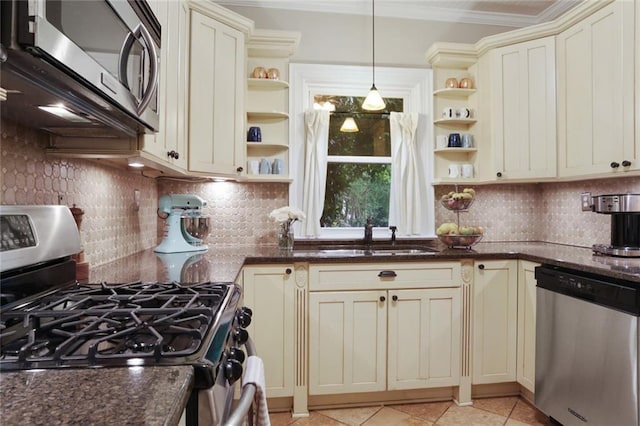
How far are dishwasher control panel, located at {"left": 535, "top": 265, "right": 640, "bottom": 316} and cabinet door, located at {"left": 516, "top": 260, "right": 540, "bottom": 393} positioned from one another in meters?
0.13

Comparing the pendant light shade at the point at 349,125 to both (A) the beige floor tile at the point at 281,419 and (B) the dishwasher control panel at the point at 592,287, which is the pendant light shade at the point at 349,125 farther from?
(A) the beige floor tile at the point at 281,419

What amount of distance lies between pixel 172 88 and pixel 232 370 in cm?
151

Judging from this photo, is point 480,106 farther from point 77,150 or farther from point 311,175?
point 77,150

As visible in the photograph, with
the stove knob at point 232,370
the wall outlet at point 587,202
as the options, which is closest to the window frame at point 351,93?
the wall outlet at point 587,202

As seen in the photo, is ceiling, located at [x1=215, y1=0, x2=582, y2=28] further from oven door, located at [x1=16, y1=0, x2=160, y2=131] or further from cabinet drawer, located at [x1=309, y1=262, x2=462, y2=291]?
cabinet drawer, located at [x1=309, y1=262, x2=462, y2=291]

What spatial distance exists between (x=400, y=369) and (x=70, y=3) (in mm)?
2331

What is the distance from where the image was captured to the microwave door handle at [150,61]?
1.10 meters

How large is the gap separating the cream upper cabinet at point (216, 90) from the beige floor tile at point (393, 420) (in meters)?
1.73

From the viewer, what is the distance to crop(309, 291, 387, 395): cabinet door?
231cm

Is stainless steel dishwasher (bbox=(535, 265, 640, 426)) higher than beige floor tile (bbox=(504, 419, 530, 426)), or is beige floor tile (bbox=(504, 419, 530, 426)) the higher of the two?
stainless steel dishwasher (bbox=(535, 265, 640, 426))

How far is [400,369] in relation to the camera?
2.37 m

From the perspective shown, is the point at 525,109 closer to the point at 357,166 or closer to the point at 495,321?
the point at 357,166

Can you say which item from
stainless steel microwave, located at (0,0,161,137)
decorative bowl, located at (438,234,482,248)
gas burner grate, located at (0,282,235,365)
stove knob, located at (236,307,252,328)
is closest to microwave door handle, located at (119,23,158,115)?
stainless steel microwave, located at (0,0,161,137)

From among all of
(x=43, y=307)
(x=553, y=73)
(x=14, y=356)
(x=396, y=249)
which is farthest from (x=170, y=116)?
(x=553, y=73)
